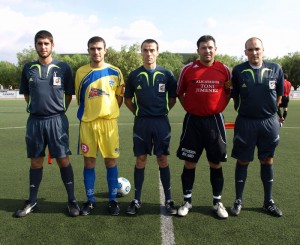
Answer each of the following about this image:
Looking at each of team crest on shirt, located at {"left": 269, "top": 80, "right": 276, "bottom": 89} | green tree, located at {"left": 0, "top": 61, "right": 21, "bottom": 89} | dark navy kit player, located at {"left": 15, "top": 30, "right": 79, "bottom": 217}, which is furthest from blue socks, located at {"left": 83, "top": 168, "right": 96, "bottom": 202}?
green tree, located at {"left": 0, "top": 61, "right": 21, "bottom": 89}

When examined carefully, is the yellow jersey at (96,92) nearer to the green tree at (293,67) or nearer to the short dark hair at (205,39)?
the short dark hair at (205,39)

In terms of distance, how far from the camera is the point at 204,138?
396 cm

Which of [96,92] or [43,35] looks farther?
[96,92]

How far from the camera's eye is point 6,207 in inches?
166

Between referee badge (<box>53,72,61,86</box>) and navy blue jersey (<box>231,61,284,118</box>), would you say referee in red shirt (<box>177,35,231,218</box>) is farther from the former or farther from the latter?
referee badge (<box>53,72,61,86</box>)

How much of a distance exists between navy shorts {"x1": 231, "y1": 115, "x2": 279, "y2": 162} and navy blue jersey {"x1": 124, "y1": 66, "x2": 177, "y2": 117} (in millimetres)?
961

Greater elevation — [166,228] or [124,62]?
[124,62]

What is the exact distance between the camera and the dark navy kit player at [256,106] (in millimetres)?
3842

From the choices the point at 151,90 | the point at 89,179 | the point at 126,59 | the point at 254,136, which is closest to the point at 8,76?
the point at 126,59

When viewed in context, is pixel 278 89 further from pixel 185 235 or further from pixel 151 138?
pixel 185 235

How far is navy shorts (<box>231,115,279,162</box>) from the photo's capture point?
12.9 ft

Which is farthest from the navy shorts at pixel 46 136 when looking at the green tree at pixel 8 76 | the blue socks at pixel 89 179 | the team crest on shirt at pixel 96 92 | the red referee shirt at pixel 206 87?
the green tree at pixel 8 76

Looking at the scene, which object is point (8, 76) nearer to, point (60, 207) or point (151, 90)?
point (60, 207)

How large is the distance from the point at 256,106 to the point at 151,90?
127cm
